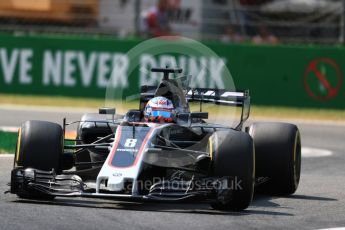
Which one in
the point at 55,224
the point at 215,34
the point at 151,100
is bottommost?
the point at 55,224

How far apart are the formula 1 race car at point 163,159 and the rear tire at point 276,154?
11 mm

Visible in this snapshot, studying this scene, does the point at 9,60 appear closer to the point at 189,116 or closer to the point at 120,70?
the point at 120,70

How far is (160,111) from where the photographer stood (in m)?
10.9

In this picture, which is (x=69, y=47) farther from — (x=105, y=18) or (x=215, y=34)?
(x=215, y=34)

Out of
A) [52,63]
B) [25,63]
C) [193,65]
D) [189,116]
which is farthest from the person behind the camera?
[25,63]

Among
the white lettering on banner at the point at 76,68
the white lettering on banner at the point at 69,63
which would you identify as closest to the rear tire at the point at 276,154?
the white lettering on banner at the point at 76,68

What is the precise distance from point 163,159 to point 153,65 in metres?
15.3

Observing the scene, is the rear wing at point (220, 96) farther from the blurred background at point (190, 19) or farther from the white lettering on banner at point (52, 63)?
the white lettering on banner at point (52, 63)

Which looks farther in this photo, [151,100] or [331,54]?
→ [331,54]

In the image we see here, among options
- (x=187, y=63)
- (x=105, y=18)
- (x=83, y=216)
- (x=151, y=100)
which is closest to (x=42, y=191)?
(x=83, y=216)

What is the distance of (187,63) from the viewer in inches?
990

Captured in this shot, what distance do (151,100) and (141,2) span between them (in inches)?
654

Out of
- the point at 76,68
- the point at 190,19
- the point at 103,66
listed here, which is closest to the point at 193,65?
the point at 190,19

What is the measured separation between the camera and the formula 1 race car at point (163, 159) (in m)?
9.64
